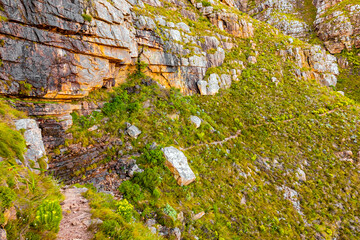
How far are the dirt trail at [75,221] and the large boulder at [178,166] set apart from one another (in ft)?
20.1

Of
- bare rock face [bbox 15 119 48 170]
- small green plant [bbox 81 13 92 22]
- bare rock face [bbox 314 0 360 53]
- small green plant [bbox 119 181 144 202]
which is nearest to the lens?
bare rock face [bbox 15 119 48 170]

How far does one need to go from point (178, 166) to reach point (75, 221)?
24.9 feet

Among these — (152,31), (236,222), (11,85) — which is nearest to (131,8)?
(152,31)

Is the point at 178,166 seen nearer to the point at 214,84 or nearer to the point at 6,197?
the point at 6,197

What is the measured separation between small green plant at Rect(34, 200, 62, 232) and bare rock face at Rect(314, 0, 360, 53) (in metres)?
61.5

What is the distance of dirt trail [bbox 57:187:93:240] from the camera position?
358 centimetres

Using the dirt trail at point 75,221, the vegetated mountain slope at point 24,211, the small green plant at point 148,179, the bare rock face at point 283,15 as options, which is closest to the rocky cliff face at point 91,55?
the small green plant at point 148,179

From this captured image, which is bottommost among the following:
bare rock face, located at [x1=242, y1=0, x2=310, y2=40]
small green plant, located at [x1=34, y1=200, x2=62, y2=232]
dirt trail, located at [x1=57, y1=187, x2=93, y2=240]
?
dirt trail, located at [x1=57, y1=187, x2=93, y2=240]

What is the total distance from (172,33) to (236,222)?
68.1 feet

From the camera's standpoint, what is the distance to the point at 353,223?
1289cm

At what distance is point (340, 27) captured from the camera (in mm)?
40719

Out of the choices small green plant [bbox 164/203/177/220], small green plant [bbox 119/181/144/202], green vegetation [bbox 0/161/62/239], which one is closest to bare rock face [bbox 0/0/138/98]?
small green plant [bbox 119/181/144/202]

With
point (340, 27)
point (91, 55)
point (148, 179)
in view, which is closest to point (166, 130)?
point (148, 179)

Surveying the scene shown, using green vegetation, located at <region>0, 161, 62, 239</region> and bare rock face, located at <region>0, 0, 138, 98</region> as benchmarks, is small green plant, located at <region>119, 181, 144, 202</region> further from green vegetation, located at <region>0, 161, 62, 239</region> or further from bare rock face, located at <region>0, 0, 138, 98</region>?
bare rock face, located at <region>0, 0, 138, 98</region>
